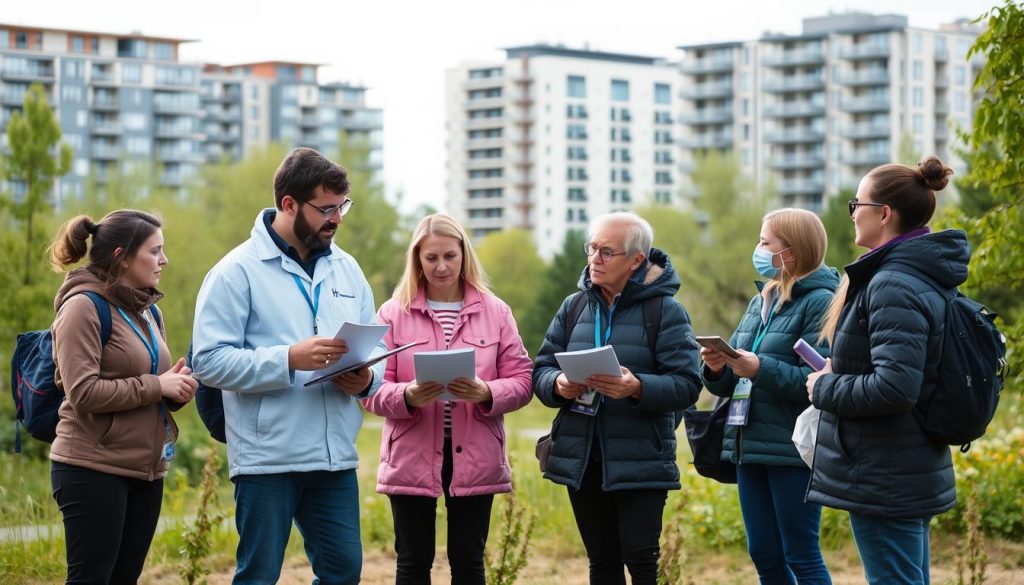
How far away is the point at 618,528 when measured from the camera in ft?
17.7

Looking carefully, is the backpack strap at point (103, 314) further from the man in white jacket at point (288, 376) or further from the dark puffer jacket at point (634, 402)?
the dark puffer jacket at point (634, 402)

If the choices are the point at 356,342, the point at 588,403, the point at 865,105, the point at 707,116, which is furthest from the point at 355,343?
the point at 707,116

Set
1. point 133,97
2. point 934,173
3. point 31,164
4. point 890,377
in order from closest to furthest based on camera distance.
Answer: point 890,377
point 934,173
point 31,164
point 133,97

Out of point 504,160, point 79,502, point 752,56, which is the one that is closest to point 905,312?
point 79,502

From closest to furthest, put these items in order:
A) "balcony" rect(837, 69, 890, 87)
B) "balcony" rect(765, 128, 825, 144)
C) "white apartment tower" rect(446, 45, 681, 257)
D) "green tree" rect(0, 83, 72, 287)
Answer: "green tree" rect(0, 83, 72, 287) < "balcony" rect(837, 69, 890, 87) < "balcony" rect(765, 128, 825, 144) < "white apartment tower" rect(446, 45, 681, 257)

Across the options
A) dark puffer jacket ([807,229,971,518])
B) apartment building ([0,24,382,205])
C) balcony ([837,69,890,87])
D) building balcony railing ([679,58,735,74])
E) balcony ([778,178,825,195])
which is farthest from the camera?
building balcony railing ([679,58,735,74])

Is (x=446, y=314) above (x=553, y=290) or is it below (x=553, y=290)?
below

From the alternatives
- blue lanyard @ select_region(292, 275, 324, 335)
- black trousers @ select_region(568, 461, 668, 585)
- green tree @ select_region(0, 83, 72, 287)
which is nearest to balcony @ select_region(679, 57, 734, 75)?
green tree @ select_region(0, 83, 72, 287)

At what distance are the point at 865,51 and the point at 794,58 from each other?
6288mm

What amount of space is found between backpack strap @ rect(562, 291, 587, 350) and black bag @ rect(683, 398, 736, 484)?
63cm

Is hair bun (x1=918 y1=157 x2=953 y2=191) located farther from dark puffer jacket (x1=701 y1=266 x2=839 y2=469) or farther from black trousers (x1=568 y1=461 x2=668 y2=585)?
black trousers (x1=568 y1=461 x2=668 y2=585)

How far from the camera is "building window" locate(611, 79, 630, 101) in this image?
12962cm

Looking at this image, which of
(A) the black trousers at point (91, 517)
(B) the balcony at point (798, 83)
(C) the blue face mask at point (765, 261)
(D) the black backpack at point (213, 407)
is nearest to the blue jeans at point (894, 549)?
(C) the blue face mask at point (765, 261)

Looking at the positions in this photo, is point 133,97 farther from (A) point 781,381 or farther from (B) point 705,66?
(A) point 781,381
